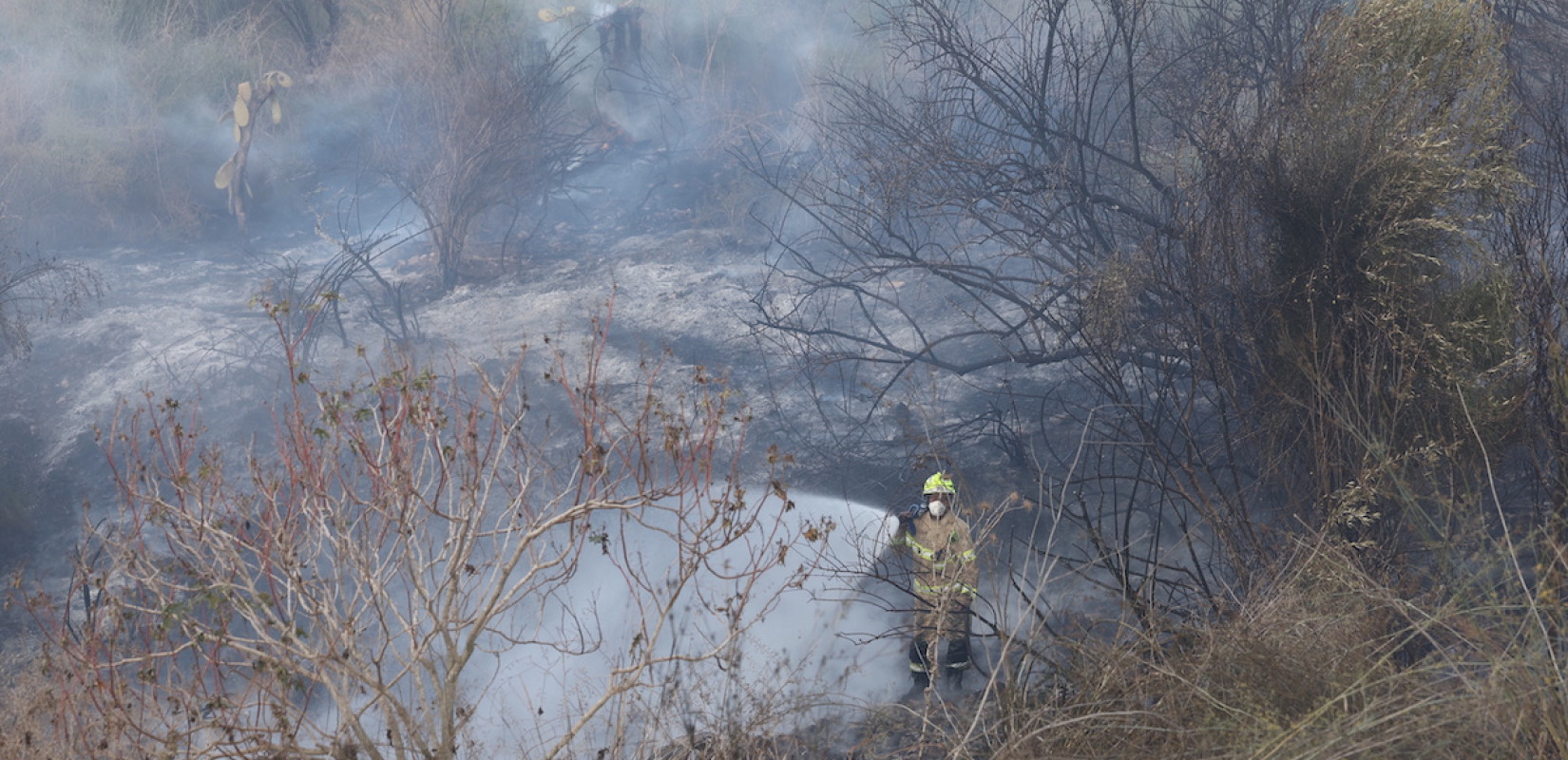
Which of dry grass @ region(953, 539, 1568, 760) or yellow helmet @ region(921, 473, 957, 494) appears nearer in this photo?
dry grass @ region(953, 539, 1568, 760)

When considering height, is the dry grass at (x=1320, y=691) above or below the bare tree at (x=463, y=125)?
below

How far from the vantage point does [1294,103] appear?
5.73 meters

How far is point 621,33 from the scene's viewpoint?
58.3 ft

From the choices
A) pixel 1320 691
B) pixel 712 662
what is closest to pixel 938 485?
pixel 712 662

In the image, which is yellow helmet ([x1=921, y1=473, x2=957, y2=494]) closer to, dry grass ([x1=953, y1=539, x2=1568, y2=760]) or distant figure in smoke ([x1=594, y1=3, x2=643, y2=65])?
dry grass ([x1=953, y1=539, x2=1568, y2=760])

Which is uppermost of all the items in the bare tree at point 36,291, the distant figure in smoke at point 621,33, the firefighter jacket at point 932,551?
the distant figure in smoke at point 621,33

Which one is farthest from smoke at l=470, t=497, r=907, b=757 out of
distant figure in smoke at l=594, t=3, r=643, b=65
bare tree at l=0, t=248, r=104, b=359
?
distant figure in smoke at l=594, t=3, r=643, b=65

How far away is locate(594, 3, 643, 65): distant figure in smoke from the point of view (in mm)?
17625

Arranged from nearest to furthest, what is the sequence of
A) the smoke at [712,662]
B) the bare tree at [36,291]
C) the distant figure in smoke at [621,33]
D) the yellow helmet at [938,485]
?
the yellow helmet at [938,485] < the smoke at [712,662] < the bare tree at [36,291] < the distant figure in smoke at [621,33]

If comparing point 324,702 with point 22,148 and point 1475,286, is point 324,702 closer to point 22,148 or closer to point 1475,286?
point 1475,286

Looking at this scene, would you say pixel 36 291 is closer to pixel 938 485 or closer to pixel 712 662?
pixel 712 662

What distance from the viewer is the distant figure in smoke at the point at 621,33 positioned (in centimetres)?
1762

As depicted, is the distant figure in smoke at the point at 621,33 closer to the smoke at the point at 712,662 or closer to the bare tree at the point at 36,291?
the bare tree at the point at 36,291

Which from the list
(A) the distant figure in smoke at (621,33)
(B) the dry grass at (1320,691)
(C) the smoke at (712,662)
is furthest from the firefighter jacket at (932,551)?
(A) the distant figure in smoke at (621,33)
